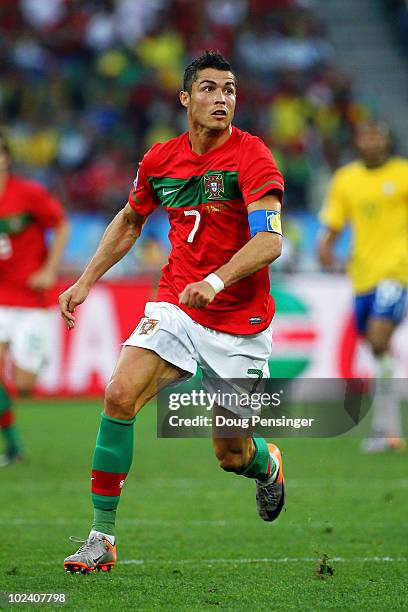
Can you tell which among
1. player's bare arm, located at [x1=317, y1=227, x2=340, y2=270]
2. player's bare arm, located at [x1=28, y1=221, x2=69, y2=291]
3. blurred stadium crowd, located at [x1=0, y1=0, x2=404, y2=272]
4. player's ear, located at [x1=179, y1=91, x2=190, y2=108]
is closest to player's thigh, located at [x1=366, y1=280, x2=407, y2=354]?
player's bare arm, located at [x1=317, y1=227, x2=340, y2=270]

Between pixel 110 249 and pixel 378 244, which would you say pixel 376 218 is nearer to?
pixel 378 244

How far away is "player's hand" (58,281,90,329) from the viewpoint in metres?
5.60

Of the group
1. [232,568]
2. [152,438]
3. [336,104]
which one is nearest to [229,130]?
[232,568]

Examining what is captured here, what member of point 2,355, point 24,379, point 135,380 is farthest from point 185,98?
point 24,379

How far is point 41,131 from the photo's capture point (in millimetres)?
19375

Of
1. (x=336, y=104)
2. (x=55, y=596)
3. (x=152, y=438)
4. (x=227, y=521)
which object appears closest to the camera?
(x=55, y=596)

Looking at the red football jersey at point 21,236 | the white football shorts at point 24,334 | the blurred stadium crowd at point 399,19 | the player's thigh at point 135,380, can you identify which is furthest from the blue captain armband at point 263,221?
the blurred stadium crowd at point 399,19

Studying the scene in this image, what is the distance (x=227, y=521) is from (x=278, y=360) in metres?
7.24

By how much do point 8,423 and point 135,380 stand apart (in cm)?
455

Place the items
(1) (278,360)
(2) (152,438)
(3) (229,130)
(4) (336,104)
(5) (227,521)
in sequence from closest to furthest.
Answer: (3) (229,130) → (5) (227,521) → (2) (152,438) → (1) (278,360) → (4) (336,104)

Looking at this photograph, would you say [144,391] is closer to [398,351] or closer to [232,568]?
[232,568]

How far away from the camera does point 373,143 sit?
10500 millimetres

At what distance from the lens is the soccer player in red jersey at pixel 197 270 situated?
5.34 meters

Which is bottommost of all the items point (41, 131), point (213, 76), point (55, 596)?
point (55, 596)
